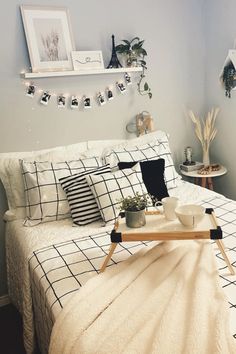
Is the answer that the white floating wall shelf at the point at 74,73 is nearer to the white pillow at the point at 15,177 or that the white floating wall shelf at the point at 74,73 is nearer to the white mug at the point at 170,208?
the white pillow at the point at 15,177

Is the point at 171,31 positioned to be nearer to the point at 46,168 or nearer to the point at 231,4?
the point at 231,4

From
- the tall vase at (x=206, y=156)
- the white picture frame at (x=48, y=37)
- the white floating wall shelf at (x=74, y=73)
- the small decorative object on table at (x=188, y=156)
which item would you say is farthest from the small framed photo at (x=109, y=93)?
the tall vase at (x=206, y=156)

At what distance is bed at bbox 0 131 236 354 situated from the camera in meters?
1.53

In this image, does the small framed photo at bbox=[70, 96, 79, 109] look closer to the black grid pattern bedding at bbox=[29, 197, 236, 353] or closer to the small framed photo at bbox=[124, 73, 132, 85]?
the small framed photo at bbox=[124, 73, 132, 85]

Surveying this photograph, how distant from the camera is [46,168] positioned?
225 centimetres

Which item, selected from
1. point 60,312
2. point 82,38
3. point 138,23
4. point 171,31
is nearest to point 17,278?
point 60,312

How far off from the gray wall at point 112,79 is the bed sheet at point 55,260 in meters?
0.53

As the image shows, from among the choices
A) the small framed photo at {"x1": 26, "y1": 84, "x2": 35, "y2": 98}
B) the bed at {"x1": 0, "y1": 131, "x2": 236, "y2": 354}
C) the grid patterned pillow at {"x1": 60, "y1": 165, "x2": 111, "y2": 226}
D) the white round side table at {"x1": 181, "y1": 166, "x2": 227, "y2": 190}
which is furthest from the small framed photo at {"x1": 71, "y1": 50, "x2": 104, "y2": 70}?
the white round side table at {"x1": 181, "y1": 166, "x2": 227, "y2": 190}

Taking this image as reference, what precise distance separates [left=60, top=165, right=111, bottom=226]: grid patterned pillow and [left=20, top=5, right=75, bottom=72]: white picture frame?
0.86 m

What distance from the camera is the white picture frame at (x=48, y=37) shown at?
2.29 metres

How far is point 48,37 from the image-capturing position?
2.37m

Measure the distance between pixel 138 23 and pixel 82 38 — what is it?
530mm

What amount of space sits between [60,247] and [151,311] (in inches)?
30.8

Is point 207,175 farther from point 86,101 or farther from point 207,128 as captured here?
point 86,101
